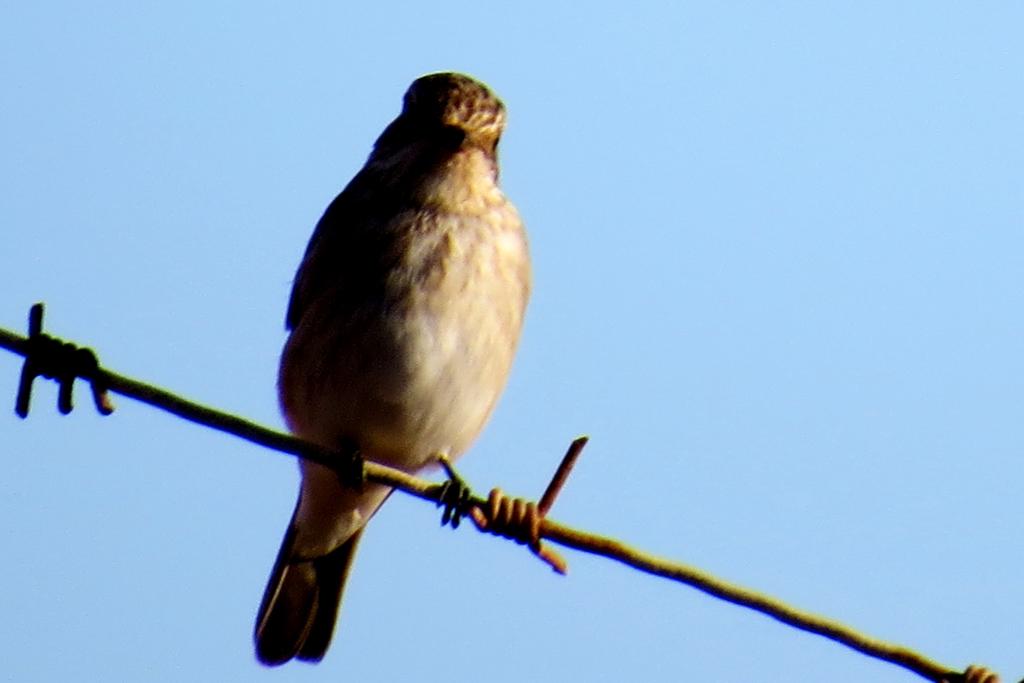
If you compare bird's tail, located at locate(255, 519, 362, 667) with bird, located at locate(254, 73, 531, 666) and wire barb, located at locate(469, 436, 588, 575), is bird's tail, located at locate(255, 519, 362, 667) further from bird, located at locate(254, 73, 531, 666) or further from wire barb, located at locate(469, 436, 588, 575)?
wire barb, located at locate(469, 436, 588, 575)

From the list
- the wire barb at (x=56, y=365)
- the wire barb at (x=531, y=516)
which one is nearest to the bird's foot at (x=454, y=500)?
the wire barb at (x=531, y=516)

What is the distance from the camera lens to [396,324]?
17.3 ft

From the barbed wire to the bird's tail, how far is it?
2.23m

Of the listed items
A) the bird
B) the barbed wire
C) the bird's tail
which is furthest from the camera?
the bird's tail

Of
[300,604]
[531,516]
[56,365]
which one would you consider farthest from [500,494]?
[300,604]

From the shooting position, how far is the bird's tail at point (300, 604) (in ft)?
19.2

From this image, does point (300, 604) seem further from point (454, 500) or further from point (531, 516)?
point (531, 516)

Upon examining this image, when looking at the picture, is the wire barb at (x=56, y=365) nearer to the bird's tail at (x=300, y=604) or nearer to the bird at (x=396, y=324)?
the bird at (x=396, y=324)

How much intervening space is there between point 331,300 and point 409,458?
633mm

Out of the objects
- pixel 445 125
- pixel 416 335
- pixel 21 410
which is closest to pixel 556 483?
pixel 21 410

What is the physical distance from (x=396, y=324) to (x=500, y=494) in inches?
58.4

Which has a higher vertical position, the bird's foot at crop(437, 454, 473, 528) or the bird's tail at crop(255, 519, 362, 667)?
the bird's foot at crop(437, 454, 473, 528)

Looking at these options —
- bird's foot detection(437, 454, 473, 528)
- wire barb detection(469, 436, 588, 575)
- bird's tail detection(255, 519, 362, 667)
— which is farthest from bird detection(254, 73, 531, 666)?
wire barb detection(469, 436, 588, 575)

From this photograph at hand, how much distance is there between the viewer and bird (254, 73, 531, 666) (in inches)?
209
